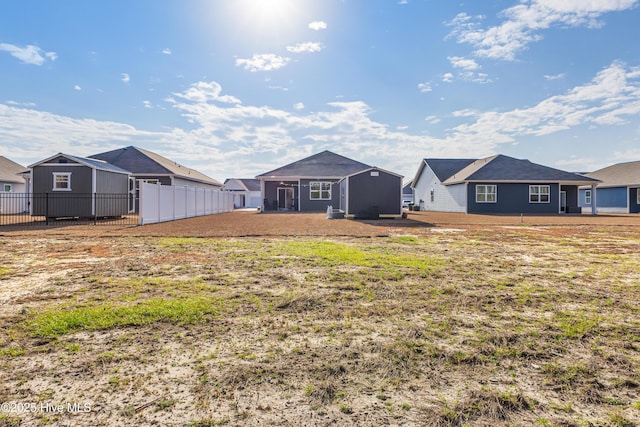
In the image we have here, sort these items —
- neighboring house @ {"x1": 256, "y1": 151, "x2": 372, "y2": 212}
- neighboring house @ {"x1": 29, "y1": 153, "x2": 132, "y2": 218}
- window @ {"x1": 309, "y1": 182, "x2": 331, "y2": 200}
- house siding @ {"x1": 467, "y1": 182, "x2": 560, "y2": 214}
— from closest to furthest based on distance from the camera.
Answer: neighboring house @ {"x1": 29, "y1": 153, "x2": 132, "y2": 218}
house siding @ {"x1": 467, "y1": 182, "x2": 560, "y2": 214}
neighboring house @ {"x1": 256, "y1": 151, "x2": 372, "y2": 212}
window @ {"x1": 309, "y1": 182, "x2": 331, "y2": 200}

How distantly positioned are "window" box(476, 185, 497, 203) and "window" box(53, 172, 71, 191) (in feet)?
96.1

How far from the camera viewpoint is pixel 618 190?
108 feet

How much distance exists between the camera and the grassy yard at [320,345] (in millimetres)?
2256

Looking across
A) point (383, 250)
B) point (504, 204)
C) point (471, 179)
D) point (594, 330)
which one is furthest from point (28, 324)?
point (504, 204)

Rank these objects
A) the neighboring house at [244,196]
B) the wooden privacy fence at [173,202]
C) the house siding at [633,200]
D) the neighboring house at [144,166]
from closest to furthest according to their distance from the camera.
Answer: the wooden privacy fence at [173,202], the neighboring house at [144,166], the house siding at [633,200], the neighboring house at [244,196]

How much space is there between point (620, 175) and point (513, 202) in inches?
577

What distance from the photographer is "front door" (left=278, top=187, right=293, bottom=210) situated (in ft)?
113

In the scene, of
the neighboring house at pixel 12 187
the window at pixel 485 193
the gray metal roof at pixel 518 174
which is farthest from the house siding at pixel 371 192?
the neighboring house at pixel 12 187

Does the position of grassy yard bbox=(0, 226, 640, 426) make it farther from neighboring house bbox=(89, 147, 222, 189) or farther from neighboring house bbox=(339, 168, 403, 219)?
neighboring house bbox=(89, 147, 222, 189)

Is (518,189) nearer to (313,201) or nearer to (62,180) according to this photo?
(313,201)

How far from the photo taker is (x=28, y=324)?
11.8 feet

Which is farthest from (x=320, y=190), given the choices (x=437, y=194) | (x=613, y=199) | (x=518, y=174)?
(x=613, y=199)

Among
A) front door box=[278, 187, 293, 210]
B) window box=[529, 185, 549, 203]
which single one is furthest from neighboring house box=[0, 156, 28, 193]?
window box=[529, 185, 549, 203]

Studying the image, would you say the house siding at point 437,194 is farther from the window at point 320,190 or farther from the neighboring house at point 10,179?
the neighboring house at point 10,179
